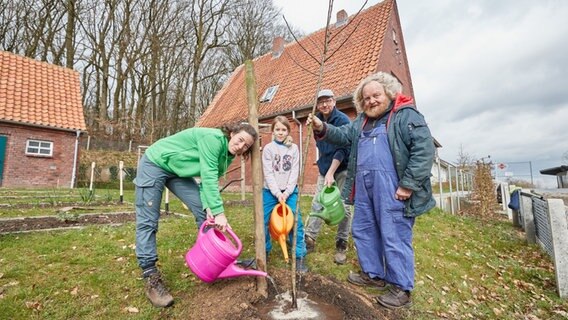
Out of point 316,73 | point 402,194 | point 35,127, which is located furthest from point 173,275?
point 35,127

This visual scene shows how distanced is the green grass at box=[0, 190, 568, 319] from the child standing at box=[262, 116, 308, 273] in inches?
12.6

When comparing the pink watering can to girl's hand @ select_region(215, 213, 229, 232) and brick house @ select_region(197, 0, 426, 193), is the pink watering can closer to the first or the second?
girl's hand @ select_region(215, 213, 229, 232)

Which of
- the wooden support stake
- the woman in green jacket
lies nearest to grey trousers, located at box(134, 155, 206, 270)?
the woman in green jacket

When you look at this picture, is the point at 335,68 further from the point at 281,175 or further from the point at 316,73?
the point at 281,175

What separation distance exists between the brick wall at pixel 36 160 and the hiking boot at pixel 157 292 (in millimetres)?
13904

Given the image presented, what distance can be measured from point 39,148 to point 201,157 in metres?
14.6

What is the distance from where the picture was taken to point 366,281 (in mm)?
3021

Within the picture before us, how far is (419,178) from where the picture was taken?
96.8 inches

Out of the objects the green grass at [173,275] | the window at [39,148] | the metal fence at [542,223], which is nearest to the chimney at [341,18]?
the metal fence at [542,223]

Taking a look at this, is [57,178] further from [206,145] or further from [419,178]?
[419,178]

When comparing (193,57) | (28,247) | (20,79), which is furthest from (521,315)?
(193,57)

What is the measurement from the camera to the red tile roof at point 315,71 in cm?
1099

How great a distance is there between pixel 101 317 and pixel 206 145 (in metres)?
1.56

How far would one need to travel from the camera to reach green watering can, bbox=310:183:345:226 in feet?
9.78
